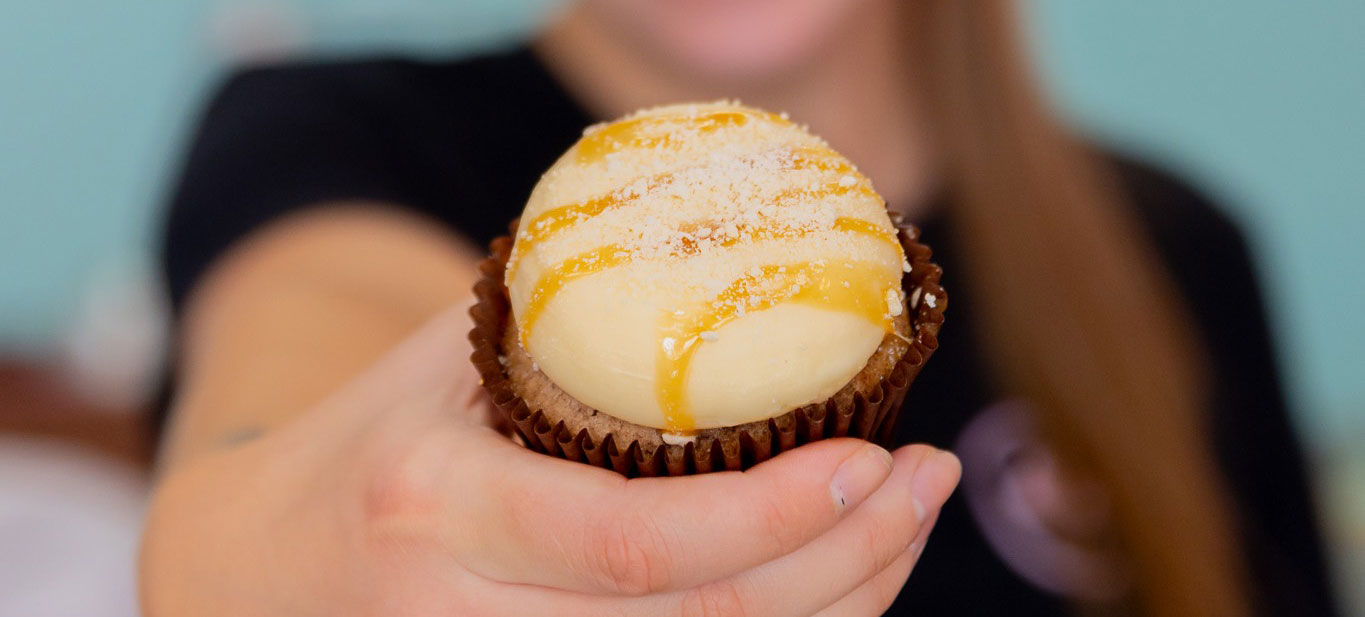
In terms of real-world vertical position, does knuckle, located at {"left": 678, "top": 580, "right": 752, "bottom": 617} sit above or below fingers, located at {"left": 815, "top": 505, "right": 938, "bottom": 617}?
above

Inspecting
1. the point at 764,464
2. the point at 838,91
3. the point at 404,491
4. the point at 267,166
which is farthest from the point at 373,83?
the point at 764,464

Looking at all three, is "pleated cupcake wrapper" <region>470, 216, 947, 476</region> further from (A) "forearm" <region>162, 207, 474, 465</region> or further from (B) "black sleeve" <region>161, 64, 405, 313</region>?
(B) "black sleeve" <region>161, 64, 405, 313</region>

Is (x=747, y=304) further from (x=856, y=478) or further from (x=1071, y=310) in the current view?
(x=1071, y=310)

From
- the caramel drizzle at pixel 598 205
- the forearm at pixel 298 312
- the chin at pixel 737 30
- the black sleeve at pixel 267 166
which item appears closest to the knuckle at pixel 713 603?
the caramel drizzle at pixel 598 205

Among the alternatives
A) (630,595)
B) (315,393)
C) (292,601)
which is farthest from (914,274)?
(315,393)

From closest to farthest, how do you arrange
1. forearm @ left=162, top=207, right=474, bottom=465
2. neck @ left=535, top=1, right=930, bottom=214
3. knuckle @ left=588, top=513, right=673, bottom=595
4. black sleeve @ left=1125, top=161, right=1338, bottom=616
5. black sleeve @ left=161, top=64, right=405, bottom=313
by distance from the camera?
knuckle @ left=588, top=513, right=673, bottom=595, forearm @ left=162, top=207, right=474, bottom=465, black sleeve @ left=161, top=64, right=405, bottom=313, neck @ left=535, top=1, right=930, bottom=214, black sleeve @ left=1125, top=161, right=1338, bottom=616

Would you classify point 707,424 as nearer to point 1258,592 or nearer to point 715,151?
point 715,151

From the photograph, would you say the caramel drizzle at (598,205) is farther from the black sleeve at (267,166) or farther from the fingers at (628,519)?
the black sleeve at (267,166)

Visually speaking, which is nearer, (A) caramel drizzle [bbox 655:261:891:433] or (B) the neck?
(A) caramel drizzle [bbox 655:261:891:433]

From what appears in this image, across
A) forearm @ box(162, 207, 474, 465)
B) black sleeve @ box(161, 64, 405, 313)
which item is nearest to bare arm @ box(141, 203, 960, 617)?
forearm @ box(162, 207, 474, 465)
